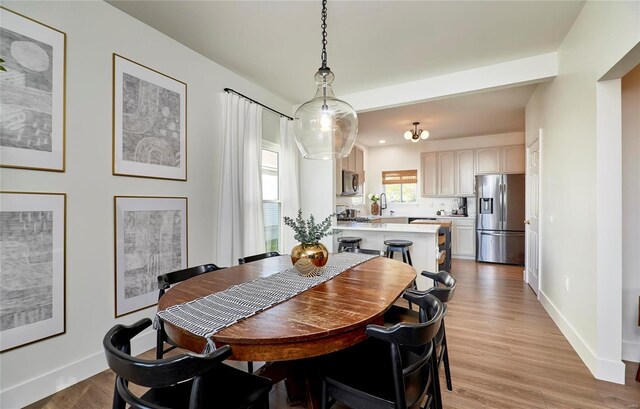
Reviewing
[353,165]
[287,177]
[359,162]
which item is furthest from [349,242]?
[359,162]

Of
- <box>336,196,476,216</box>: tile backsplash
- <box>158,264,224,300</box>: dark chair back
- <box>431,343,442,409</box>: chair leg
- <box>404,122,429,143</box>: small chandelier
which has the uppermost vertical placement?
<box>404,122,429,143</box>: small chandelier

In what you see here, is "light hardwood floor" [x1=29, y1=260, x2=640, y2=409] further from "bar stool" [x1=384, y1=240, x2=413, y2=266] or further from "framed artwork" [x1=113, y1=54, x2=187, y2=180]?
"framed artwork" [x1=113, y1=54, x2=187, y2=180]

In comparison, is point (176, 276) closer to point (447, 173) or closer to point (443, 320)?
point (443, 320)

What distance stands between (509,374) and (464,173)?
496 centimetres

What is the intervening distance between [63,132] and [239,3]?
1.51 meters

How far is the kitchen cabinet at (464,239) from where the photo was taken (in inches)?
237

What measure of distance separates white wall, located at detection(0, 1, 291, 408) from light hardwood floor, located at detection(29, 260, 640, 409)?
176 mm

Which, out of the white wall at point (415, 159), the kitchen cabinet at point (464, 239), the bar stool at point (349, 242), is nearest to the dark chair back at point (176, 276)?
the bar stool at point (349, 242)

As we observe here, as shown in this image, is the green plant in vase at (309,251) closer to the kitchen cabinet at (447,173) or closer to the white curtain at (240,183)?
the white curtain at (240,183)

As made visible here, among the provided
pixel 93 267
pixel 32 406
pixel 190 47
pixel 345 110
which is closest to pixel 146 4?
pixel 190 47

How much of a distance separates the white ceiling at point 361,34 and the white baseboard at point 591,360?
255 centimetres

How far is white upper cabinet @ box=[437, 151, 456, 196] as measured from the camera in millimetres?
6371

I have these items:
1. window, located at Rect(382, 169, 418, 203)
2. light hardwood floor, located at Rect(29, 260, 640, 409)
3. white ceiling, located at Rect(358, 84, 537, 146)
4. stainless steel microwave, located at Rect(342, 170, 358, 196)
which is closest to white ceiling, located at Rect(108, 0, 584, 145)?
white ceiling, located at Rect(358, 84, 537, 146)

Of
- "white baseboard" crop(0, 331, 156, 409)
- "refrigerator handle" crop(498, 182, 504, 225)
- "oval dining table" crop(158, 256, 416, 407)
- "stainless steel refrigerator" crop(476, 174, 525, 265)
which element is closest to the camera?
"oval dining table" crop(158, 256, 416, 407)
